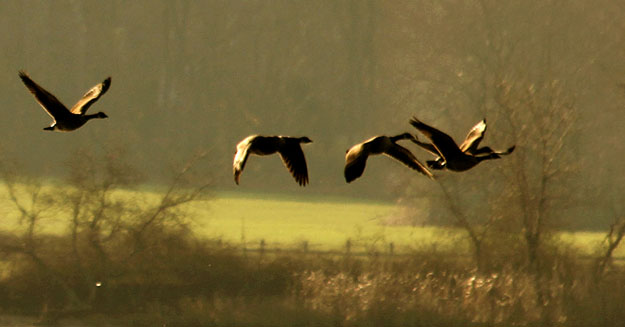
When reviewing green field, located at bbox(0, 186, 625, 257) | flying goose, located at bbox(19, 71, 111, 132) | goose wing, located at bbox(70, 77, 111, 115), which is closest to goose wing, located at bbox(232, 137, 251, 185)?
flying goose, located at bbox(19, 71, 111, 132)

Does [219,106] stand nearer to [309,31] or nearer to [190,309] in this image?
[309,31]

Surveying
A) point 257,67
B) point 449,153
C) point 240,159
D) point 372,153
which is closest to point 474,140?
point 449,153

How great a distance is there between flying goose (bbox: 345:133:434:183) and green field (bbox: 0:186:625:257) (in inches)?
1141

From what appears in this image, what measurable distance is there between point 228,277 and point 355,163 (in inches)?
1235

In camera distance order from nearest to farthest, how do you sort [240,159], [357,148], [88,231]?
[240,159] → [357,148] → [88,231]

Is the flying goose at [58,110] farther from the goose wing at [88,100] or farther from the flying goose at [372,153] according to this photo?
the flying goose at [372,153]

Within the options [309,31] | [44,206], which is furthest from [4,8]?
[44,206]

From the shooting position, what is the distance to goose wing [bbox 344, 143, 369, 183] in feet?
24.6

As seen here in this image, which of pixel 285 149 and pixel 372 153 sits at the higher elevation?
pixel 285 149

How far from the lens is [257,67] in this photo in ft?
201

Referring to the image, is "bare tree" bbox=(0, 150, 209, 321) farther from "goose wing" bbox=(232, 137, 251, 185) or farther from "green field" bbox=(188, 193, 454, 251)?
"goose wing" bbox=(232, 137, 251, 185)

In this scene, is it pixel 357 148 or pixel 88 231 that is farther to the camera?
pixel 88 231

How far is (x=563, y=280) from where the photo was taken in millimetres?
35438

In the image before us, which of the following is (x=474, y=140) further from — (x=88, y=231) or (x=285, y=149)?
(x=88, y=231)
